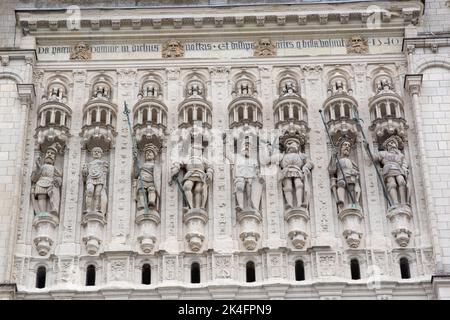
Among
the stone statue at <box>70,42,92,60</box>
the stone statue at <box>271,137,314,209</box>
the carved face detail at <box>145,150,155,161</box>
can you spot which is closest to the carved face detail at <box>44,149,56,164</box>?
the carved face detail at <box>145,150,155,161</box>

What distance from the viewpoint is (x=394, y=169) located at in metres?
22.0

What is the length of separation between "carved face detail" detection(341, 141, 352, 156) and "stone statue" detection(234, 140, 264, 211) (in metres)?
1.53

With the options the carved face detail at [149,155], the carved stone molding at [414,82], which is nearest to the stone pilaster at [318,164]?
the carved stone molding at [414,82]

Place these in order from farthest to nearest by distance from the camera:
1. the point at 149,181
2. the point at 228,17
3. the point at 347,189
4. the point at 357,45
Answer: the point at 228,17
the point at 357,45
the point at 149,181
the point at 347,189

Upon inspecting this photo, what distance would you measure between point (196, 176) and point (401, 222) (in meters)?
3.60

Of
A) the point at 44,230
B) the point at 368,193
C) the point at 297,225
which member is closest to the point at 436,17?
the point at 368,193

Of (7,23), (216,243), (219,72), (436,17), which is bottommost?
(216,243)

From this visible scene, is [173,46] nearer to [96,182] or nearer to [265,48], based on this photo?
[265,48]

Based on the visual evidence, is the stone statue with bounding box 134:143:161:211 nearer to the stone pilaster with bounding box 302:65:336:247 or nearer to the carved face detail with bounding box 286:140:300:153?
the carved face detail with bounding box 286:140:300:153

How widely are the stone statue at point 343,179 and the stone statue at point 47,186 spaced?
4.77 metres

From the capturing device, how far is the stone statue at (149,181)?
2191 centimetres

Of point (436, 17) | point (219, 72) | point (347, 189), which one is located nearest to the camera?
point (347, 189)
